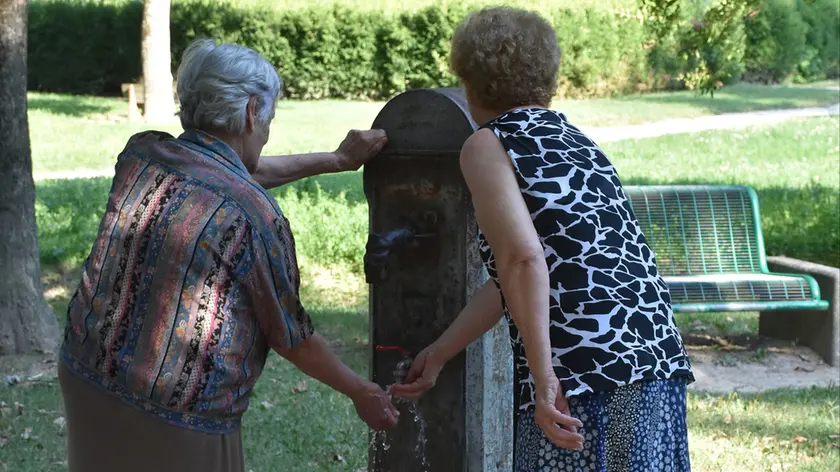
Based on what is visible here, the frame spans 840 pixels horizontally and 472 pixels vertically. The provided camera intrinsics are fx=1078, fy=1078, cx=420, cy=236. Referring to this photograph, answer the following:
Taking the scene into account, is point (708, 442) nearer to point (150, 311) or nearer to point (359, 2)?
point (150, 311)

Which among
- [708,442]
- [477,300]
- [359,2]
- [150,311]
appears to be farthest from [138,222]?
[359,2]

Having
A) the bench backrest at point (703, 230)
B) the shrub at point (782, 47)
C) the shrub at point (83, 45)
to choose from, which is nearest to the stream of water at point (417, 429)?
the bench backrest at point (703, 230)

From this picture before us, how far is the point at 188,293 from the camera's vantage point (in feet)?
7.82

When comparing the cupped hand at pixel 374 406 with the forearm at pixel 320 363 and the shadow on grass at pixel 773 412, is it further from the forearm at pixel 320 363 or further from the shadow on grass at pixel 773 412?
the shadow on grass at pixel 773 412

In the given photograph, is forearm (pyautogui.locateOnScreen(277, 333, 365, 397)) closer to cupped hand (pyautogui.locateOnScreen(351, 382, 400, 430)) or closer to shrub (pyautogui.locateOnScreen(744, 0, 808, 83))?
cupped hand (pyautogui.locateOnScreen(351, 382, 400, 430))

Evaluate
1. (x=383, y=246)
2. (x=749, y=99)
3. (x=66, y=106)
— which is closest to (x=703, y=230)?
(x=383, y=246)

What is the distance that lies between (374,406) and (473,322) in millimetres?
345

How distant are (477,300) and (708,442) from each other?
8.31 feet

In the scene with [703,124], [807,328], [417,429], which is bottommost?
[703,124]

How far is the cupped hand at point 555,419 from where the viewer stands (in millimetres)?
2354

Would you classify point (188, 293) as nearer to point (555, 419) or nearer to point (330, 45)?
point (555, 419)

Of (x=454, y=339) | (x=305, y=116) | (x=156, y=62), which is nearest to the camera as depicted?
(x=454, y=339)

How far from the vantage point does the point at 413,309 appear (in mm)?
3250

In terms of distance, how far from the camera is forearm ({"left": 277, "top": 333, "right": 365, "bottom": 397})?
2572 mm
